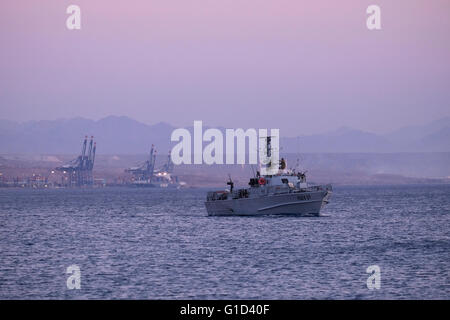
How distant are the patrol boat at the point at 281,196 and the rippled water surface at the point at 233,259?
152 cm

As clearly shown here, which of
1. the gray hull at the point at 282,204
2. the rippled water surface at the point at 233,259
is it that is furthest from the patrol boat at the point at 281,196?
the rippled water surface at the point at 233,259

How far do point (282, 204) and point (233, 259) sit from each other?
41175 mm

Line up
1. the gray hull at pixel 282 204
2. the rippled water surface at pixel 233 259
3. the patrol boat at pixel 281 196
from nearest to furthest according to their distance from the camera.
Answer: the rippled water surface at pixel 233 259 < the patrol boat at pixel 281 196 < the gray hull at pixel 282 204

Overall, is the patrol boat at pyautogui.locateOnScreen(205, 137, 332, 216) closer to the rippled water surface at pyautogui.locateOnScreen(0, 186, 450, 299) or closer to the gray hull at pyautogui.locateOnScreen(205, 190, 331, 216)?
the gray hull at pyautogui.locateOnScreen(205, 190, 331, 216)

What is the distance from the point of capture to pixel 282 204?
105500 mm

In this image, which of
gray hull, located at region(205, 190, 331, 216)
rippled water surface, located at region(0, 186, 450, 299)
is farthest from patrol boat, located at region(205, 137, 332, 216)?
rippled water surface, located at region(0, 186, 450, 299)

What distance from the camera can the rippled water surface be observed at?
161ft

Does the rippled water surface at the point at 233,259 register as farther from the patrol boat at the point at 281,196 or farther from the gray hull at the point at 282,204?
the patrol boat at the point at 281,196

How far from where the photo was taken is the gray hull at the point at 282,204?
343 ft

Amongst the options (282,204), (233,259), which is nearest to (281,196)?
(282,204)

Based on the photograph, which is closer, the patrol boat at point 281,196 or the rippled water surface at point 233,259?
the rippled water surface at point 233,259
